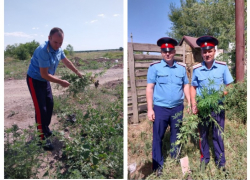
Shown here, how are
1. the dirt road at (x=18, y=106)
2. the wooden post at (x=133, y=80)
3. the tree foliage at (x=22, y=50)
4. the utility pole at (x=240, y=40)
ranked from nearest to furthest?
the utility pole at (x=240, y=40), the tree foliage at (x=22, y=50), the dirt road at (x=18, y=106), the wooden post at (x=133, y=80)

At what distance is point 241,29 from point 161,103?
58.4 inches

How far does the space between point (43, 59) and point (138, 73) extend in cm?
193

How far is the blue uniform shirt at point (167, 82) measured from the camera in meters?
2.24

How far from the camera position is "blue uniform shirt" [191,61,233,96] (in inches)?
86.3

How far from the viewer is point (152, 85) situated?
2303mm

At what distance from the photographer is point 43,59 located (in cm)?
237

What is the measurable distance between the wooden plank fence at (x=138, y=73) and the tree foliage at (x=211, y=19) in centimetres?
169

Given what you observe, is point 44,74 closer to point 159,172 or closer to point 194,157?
point 159,172

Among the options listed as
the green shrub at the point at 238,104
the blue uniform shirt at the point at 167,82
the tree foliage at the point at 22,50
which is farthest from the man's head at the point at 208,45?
the tree foliage at the point at 22,50

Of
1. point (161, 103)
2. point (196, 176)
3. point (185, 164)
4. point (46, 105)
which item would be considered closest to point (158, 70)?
point (161, 103)

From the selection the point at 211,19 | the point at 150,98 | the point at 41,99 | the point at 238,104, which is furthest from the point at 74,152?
the point at 211,19

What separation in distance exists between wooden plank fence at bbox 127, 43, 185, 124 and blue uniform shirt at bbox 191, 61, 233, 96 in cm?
154

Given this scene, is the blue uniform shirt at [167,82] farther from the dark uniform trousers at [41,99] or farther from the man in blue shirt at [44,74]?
the dark uniform trousers at [41,99]
